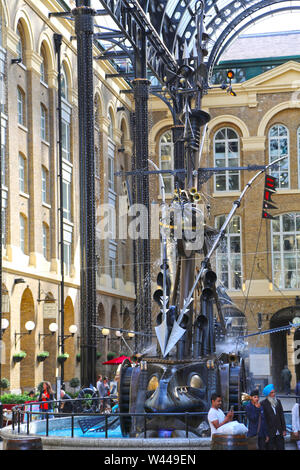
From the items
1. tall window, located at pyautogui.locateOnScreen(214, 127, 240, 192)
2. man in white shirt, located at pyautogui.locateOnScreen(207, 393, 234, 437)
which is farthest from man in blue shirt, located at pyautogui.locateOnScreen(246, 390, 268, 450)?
tall window, located at pyautogui.locateOnScreen(214, 127, 240, 192)

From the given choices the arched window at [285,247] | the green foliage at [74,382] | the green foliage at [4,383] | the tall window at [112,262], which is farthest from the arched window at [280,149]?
the green foliage at [4,383]

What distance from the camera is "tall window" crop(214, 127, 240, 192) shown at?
58.3 metres

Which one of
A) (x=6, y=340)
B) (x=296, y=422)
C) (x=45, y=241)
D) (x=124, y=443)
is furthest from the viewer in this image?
(x=45, y=241)

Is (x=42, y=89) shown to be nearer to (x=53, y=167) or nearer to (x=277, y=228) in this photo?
(x=53, y=167)

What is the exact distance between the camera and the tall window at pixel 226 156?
58.3 m

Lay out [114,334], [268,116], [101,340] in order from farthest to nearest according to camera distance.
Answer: [268,116] < [114,334] < [101,340]

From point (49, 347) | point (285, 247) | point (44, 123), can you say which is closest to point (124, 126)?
point (285, 247)

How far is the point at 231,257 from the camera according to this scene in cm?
5712

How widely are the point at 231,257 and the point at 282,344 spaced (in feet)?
20.7

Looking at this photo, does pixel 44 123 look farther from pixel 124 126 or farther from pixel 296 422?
pixel 296 422

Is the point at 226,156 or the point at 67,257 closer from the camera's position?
the point at 67,257

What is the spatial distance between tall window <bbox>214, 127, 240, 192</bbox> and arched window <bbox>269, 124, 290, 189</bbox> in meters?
2.25

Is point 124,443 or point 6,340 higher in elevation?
point 6,340
